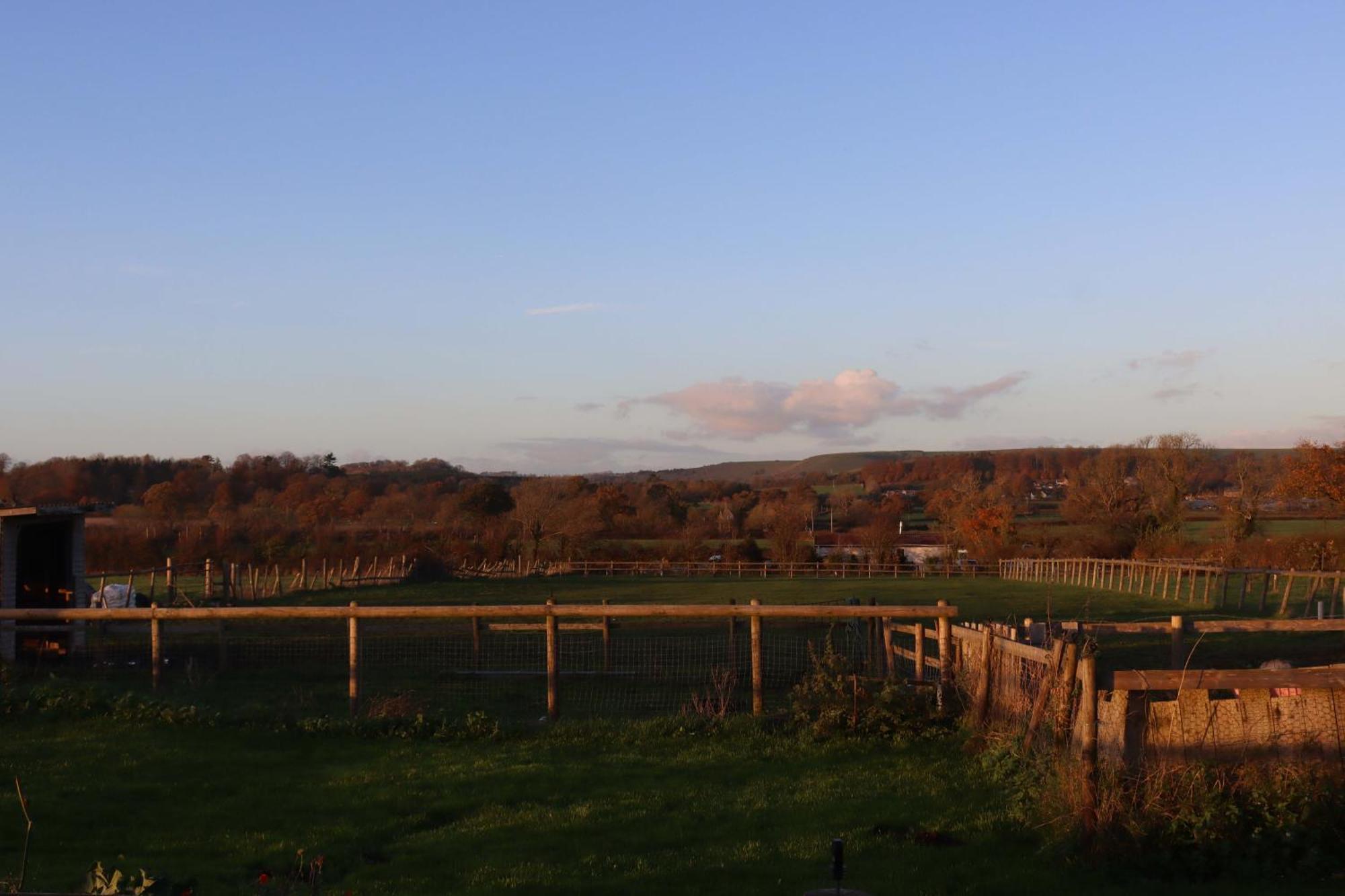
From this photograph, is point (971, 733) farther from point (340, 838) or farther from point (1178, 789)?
point (340, 838)

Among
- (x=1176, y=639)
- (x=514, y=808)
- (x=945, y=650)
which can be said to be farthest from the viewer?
(x=1176, y=639)

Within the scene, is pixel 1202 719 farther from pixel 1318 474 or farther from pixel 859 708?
pixel 1318 474

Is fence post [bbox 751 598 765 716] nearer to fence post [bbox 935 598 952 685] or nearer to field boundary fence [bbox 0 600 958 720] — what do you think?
field boundary fence [bbox 0 600 958 720]

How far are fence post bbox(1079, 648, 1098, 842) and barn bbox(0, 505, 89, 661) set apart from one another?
17813 millimetres

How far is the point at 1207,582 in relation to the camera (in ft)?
131

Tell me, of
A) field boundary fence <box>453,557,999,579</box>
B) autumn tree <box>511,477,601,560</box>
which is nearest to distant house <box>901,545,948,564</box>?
field boundary fence <box>453,557,999,579</box>

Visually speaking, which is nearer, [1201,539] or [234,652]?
[234,652]

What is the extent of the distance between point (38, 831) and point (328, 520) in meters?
97.1

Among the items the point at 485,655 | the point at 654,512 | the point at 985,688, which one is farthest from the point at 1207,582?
the point at 654,512

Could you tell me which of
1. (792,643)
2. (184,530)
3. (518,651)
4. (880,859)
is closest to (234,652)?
(518,651)

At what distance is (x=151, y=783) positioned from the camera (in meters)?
10.2

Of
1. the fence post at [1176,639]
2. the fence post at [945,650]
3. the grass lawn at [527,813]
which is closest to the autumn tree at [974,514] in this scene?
the fence post at [1176,639]

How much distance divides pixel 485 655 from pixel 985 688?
12.9m

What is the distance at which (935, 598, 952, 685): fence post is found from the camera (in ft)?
41.0
